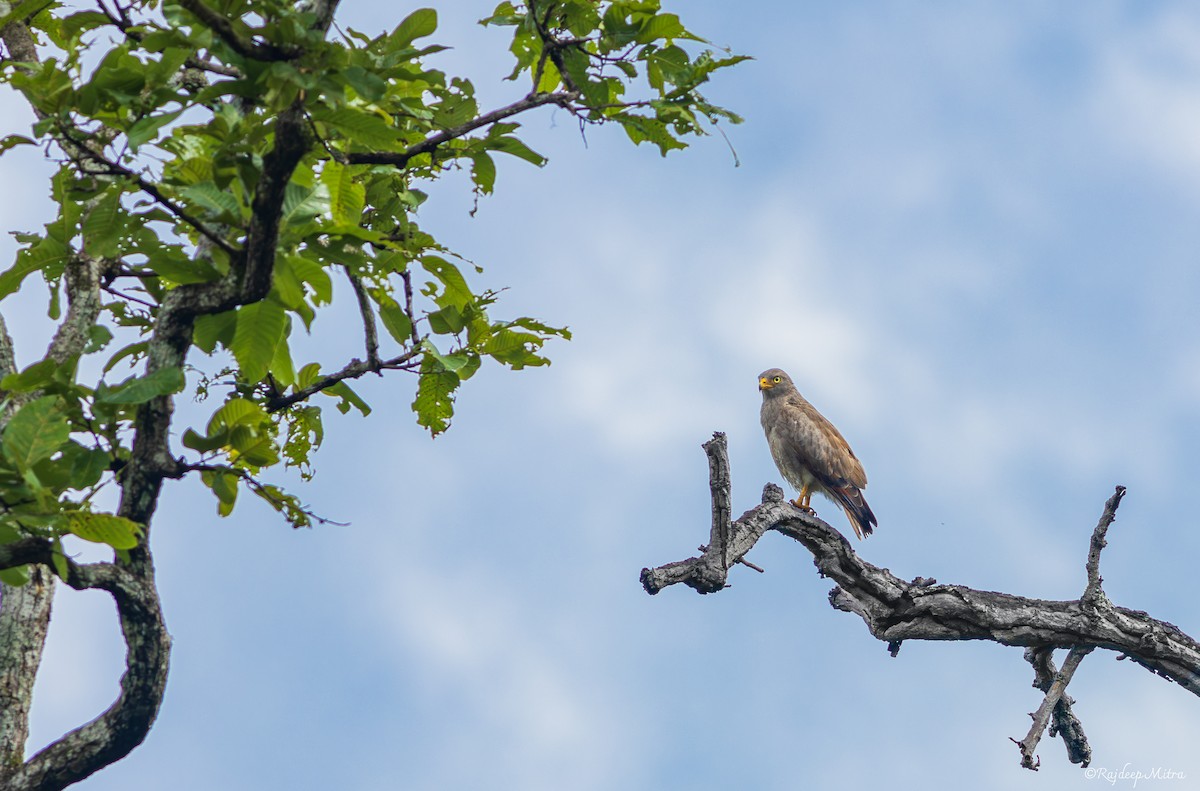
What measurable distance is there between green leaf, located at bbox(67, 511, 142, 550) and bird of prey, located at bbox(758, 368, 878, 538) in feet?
28.2

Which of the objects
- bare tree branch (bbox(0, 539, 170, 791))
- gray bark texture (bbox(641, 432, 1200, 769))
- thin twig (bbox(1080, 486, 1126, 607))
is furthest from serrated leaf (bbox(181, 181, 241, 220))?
thin twig (bbox(1080, 486, 1126, 607))

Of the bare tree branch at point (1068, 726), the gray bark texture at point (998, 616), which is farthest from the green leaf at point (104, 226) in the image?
the bare tree branch at point (1068, 726)

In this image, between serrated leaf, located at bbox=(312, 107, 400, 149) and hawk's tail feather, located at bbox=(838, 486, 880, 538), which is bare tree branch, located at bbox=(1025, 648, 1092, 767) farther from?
serrated leaf, located at bbox=(312, 107, 400, 149)

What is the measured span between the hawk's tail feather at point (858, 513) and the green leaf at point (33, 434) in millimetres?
9641

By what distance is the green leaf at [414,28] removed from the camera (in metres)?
5.14

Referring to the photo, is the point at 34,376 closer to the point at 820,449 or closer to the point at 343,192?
the point at 343,192

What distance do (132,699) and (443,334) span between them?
2.66 meters

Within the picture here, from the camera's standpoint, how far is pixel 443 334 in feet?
20.5

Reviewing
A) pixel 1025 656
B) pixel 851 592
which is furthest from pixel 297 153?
pixel 1025 656

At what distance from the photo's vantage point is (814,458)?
13242mm

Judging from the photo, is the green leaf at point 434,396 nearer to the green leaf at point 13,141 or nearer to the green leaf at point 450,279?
the green leaf at point 450,279

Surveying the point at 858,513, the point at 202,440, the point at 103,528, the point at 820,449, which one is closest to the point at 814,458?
the point at 820,449

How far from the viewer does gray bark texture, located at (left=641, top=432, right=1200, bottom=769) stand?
8562 millimetres

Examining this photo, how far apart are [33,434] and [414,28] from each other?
2.49 m
